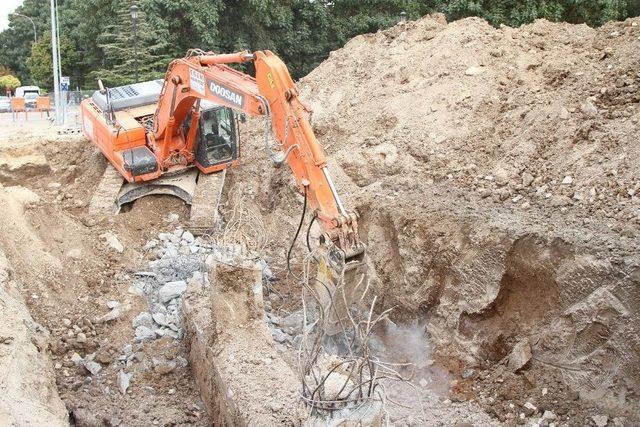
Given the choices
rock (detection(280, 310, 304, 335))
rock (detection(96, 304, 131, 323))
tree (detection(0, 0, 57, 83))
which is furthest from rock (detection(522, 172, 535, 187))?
tree (detection(0, 0, 57, 83))

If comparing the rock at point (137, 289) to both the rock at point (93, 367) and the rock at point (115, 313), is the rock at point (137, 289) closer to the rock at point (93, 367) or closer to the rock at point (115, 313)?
the rock at point (115, 313)

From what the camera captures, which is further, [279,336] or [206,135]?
[206,135]

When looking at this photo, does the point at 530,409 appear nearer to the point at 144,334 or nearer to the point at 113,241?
the point at 144,334

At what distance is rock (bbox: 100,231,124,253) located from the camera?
34.1ft

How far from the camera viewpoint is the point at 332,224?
25.5ft

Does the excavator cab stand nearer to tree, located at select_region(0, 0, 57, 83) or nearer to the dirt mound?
the dirt mound

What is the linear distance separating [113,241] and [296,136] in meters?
3.88

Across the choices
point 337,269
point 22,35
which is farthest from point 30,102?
point 337,269

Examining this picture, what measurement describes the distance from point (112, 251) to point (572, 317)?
642 cm

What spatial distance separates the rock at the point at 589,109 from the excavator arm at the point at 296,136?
405 cm

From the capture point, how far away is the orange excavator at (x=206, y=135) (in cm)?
794

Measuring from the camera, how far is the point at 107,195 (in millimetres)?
11609

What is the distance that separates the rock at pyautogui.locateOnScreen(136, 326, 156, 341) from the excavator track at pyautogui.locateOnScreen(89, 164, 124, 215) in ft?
10.1

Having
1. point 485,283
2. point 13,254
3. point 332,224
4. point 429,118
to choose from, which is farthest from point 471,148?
point 13,254
